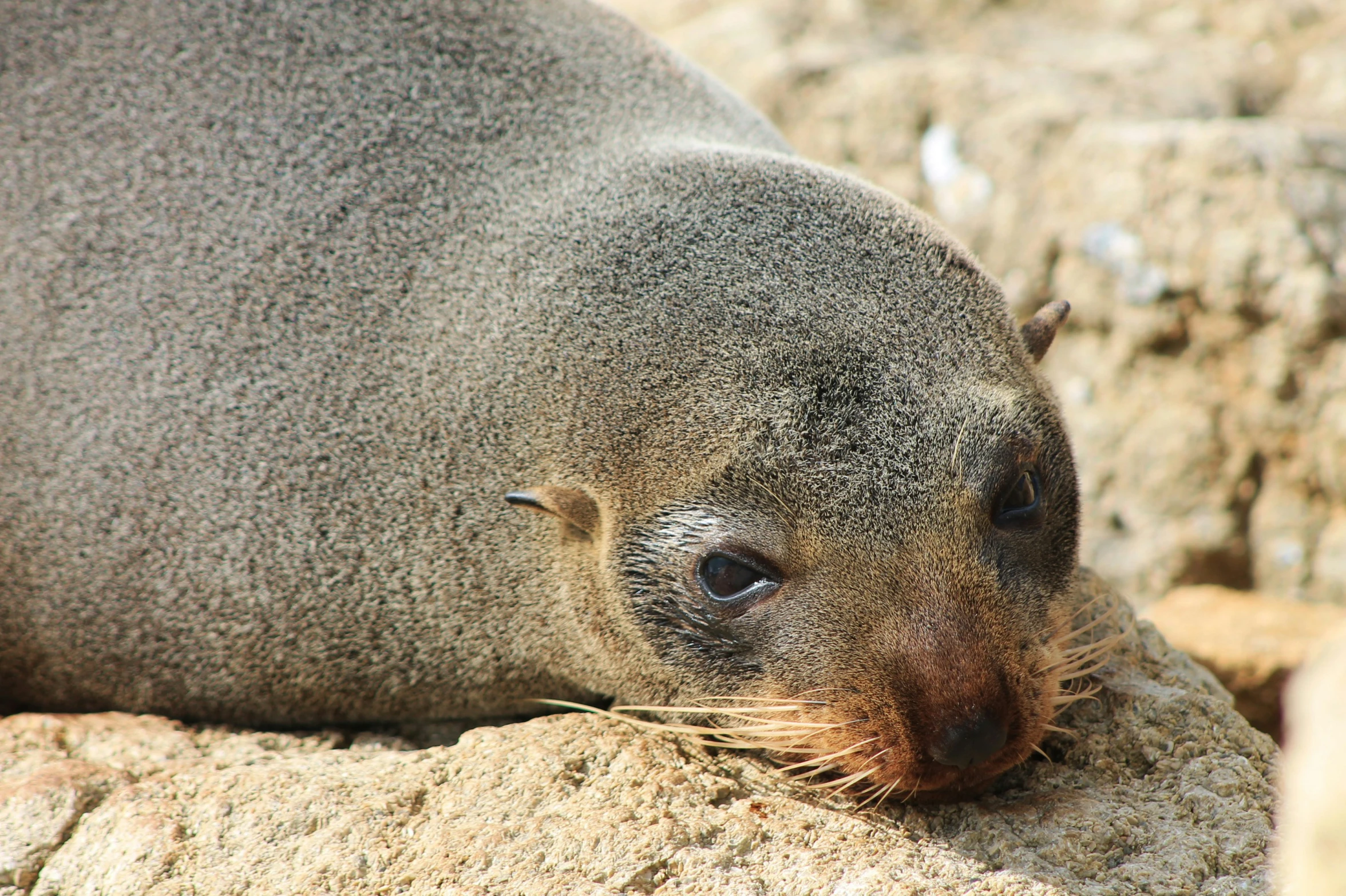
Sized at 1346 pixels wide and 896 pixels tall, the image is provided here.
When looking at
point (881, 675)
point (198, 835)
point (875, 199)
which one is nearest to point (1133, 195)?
point (875, 199)

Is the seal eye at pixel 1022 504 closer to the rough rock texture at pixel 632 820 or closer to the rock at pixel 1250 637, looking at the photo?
the rough rock texture at pixel 632 820

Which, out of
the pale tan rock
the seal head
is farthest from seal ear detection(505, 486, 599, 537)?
the pale tan rock

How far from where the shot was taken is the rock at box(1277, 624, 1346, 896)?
4.42 ft

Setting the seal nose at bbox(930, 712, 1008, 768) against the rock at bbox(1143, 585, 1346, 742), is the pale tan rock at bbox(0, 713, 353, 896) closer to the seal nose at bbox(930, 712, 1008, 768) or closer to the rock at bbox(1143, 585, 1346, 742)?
the seal nose at bbox(930, 712, 1008, 768)

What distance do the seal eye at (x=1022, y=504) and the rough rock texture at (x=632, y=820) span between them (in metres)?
0.68

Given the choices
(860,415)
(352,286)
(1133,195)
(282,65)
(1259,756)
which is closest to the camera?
(860,415)

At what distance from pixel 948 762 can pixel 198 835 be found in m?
1.99

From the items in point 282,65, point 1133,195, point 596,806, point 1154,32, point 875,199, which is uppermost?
point 1154,32

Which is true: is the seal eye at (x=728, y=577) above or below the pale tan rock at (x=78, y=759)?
above

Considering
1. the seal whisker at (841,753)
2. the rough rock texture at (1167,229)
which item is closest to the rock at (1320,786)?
the seal whisker at (841,753)

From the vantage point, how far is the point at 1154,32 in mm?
7883

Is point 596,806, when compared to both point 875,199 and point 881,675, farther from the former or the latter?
point 875,199

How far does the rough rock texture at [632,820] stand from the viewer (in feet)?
9.37

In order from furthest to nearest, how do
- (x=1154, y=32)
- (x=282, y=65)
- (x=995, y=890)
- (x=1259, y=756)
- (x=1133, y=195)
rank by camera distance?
(x=1154, y=32)
(x=1133, y=195)
(x=282, y=65)
(x=1259, y=756)
(x=995, y=890)
